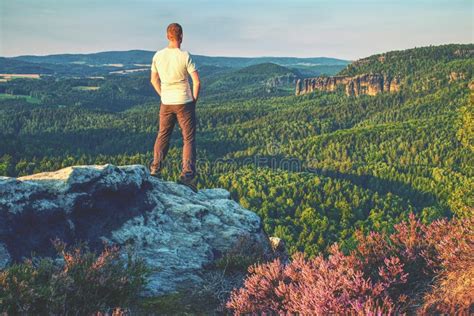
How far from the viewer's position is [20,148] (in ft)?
502

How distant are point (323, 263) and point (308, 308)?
110 centimetres

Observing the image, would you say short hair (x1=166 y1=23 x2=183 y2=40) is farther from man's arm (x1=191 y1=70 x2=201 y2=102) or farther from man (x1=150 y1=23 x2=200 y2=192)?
man's arm (x1=191 y1=70 x2=201 y2=102)

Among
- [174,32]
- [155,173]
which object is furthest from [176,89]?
[155,173]

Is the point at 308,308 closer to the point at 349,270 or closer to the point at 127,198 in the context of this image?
the point at 349,270

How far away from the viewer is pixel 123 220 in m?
10.7

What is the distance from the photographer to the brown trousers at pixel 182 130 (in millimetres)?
12867

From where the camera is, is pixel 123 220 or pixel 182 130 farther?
pixel 182 130

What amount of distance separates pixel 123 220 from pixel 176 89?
14.7 ft

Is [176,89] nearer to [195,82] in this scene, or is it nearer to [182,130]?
[195,82]

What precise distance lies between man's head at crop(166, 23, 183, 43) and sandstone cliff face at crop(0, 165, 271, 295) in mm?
4117

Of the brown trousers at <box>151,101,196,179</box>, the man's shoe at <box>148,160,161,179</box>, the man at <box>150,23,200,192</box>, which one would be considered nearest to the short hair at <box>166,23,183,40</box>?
the man at <box>150,23,200,192</box>

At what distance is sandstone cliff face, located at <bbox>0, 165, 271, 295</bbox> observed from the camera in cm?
871

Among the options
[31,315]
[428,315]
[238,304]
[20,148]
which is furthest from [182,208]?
[20,148]

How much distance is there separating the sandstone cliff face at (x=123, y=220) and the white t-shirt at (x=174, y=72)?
2.56m
